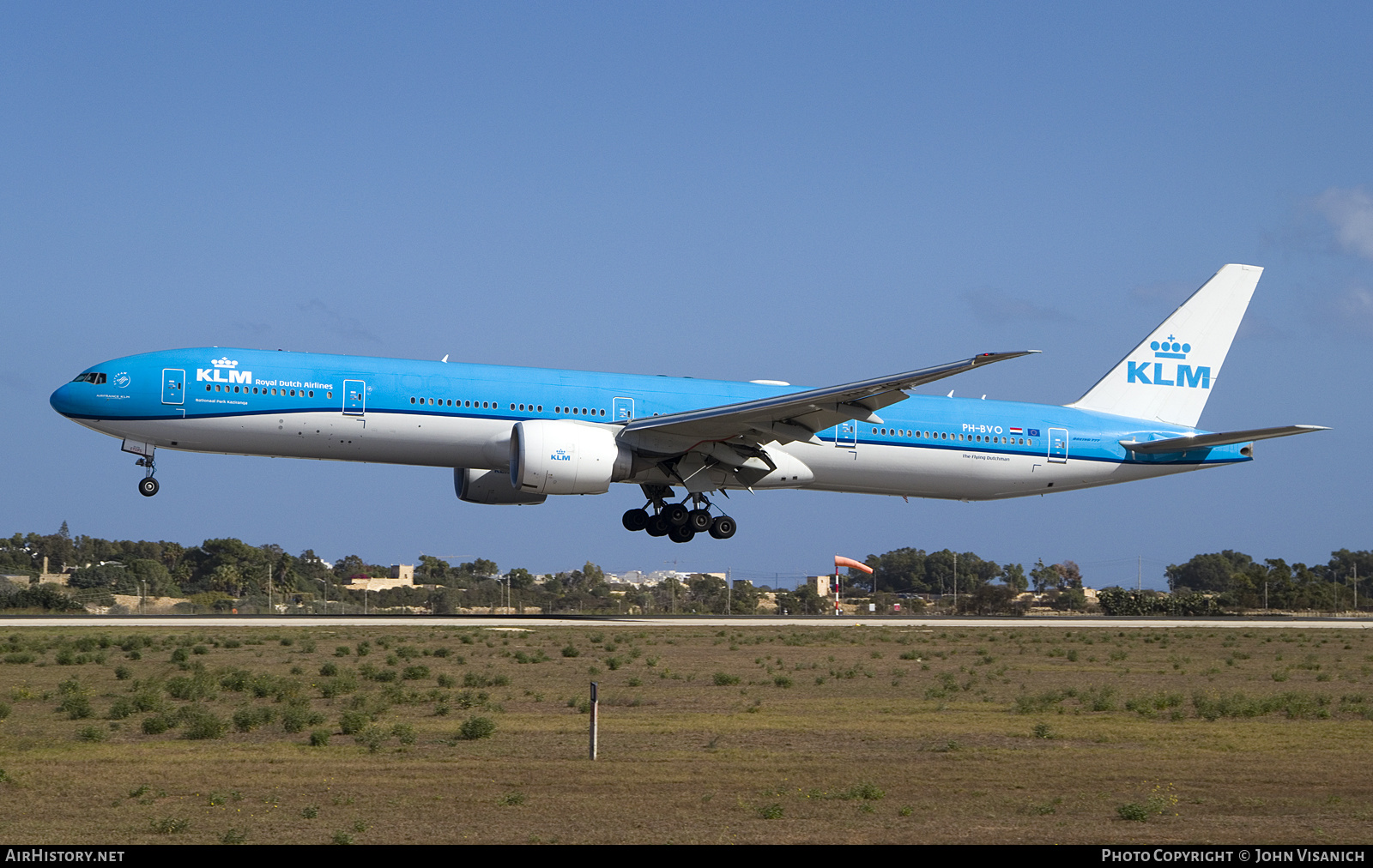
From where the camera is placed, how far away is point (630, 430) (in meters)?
33.5

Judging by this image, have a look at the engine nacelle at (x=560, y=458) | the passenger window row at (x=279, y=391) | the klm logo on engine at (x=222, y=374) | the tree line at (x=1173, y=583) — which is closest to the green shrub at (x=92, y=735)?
the engine nacelle at (x=560, y=458)

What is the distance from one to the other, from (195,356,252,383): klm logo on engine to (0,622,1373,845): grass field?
6.53 m

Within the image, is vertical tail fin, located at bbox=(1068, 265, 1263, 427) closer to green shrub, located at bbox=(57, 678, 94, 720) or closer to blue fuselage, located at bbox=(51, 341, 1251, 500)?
blue fuselage, located at bbox=(51, 341, 1251, 500)

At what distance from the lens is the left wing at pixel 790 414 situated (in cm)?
3147

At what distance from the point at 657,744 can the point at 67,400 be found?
2195cm

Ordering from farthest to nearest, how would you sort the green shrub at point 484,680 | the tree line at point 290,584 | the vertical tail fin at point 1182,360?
1. the tree line at point 290,584
2. the vertical tail fin at point 1182,360
3. the green shrub at point 484,680

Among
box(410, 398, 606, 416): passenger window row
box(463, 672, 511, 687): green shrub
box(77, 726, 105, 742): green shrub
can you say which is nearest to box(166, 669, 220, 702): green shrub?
box(77, 726, 105, 742): green shrub

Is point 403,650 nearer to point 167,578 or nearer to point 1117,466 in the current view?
point 1117,466

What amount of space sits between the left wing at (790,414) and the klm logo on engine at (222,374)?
380 inches

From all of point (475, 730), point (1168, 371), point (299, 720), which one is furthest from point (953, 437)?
point (299, 720)

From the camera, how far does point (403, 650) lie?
88.1 ft

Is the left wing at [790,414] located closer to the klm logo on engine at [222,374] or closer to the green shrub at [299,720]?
the klm logo on engine at [222,374]

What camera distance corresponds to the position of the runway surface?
33.7 m

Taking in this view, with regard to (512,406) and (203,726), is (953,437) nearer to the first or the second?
(512,406)
